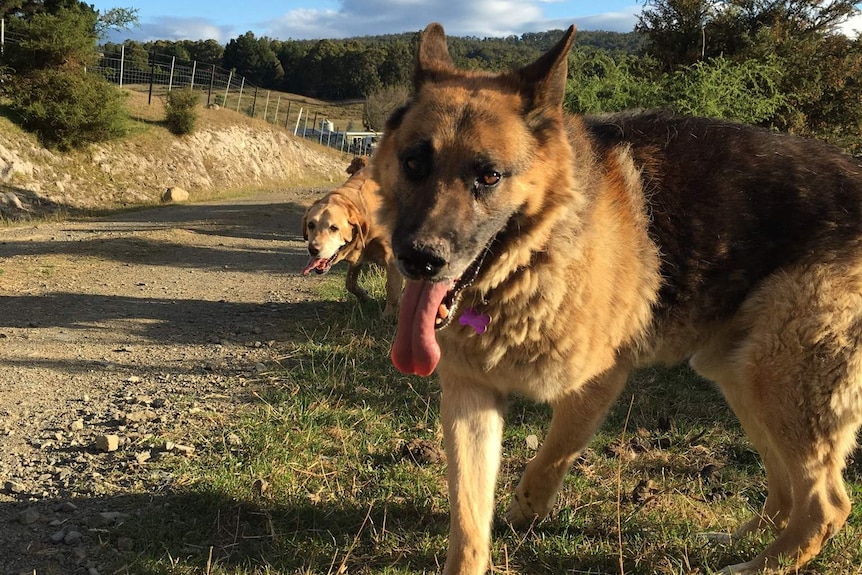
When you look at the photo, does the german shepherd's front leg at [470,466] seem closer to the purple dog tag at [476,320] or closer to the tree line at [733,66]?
the purple dog tag at [476,320]

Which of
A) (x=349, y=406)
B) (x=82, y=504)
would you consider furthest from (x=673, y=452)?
(x=82, y=504)

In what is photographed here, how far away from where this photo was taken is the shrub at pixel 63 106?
22.3 meters

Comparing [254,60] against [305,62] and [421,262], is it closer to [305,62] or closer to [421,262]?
[305,62]

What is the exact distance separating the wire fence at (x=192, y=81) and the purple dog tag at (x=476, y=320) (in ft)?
84.4

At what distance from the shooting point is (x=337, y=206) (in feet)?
26.0

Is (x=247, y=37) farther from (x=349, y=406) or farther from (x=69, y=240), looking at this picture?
(x=349, y=406)

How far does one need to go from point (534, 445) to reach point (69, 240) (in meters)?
10.2

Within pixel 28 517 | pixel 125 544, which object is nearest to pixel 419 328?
pixel 125 544

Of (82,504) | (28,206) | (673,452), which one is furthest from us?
(28,206)

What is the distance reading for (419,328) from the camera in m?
2.71

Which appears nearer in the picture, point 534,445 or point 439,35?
point 439,35

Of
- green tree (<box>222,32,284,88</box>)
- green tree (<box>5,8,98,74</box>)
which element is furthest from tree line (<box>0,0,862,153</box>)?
green tree (<box>222,32,284,88</box>)

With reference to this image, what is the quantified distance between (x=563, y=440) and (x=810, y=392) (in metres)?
1.11

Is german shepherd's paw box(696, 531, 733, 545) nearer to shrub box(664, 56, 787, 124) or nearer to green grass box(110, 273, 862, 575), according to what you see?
green grass box(110, 273, 862, 575)
